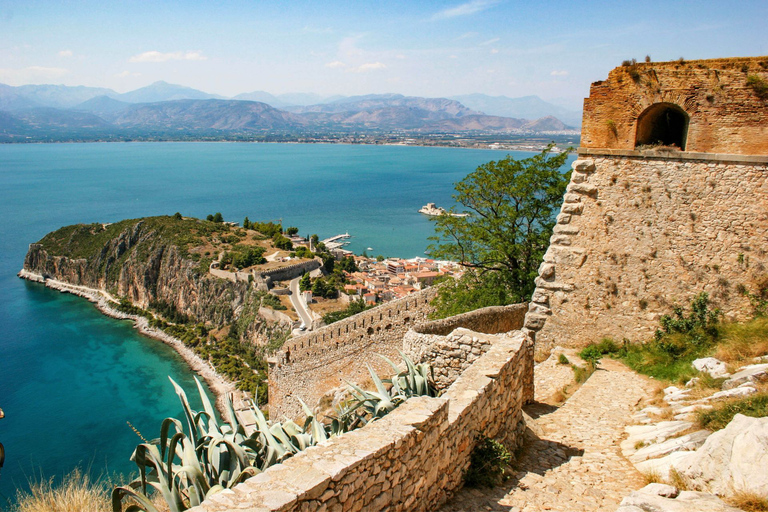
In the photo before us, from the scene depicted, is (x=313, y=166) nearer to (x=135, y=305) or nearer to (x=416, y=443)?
(x=135, y=305)

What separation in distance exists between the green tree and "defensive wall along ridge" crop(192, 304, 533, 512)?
719 centimetres

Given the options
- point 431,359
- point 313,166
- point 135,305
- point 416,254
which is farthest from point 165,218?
point 313,166

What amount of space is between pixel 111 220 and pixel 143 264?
32583 millimetres

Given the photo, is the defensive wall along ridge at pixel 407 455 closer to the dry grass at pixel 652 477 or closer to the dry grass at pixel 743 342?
the dry grass at pixel 652 477

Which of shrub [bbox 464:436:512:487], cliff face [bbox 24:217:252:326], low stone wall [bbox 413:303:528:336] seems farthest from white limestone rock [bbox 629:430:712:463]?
cliff face [bbox 24:217:252:326]

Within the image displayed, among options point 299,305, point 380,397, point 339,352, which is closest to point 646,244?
point 380,397

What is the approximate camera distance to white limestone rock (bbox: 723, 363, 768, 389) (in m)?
5.62

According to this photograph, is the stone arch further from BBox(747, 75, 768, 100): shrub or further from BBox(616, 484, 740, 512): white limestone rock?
BBox(616, 484, 740, 512): white limestone rock

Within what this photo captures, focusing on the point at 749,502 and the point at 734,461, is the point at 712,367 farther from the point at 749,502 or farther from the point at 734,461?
the point at 749,502

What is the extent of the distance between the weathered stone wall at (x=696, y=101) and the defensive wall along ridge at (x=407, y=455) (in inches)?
185

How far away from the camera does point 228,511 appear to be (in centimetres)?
288

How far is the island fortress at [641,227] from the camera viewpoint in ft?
22.4

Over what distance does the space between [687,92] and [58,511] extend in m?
9.79

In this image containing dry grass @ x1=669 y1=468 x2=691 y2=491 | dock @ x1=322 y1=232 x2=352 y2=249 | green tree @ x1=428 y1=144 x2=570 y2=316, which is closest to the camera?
dry grass @ x1=669 y1=468 x2=691 y2=491
